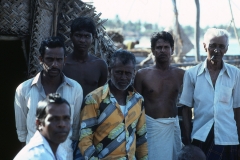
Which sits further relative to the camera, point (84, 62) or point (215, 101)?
point (84, 62)

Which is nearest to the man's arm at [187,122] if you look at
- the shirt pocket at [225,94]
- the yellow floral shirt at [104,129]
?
the shirt pocket at [225,94]

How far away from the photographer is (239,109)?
14.1ft

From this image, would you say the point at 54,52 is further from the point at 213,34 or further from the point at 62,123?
the point at 213,34

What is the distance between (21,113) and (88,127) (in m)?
0.59

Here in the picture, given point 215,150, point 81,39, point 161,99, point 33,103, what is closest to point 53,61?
point 33,103

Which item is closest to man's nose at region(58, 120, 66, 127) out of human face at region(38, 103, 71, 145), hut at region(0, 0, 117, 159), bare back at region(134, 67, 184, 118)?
human face at region(38, 103, 71, 145)

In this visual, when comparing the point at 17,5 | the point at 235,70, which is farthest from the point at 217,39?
the point at 17,5

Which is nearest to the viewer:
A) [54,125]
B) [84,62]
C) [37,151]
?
[37,151]

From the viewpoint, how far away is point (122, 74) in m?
3.79

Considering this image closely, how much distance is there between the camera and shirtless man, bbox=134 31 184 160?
4.34 meters

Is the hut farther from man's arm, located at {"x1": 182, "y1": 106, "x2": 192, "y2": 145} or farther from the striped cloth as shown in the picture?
the striped cloth

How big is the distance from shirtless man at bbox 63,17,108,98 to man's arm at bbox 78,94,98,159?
0.64 metres

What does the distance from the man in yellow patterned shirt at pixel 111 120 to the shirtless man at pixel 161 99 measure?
1.75ft

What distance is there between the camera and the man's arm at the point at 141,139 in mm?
3986
